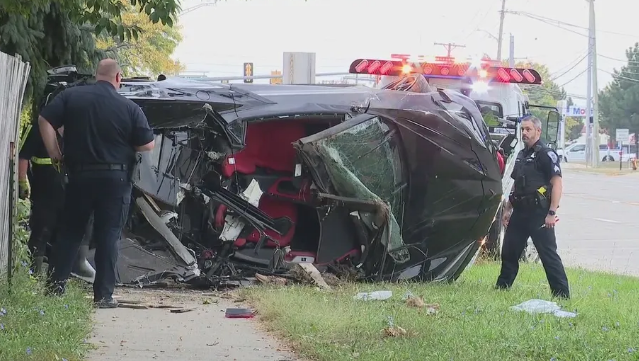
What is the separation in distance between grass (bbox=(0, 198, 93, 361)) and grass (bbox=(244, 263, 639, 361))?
1.27m

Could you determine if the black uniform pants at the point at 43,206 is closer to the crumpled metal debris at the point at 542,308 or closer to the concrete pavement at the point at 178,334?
the concrete pavement at the point at 178,334

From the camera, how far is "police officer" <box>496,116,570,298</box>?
877 centimetres

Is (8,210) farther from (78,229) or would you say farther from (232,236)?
(232,236)

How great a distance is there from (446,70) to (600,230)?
6.57 metres

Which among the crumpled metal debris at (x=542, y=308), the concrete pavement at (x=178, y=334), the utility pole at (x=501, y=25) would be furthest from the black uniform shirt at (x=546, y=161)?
the utility pole at (x=501, y=25)

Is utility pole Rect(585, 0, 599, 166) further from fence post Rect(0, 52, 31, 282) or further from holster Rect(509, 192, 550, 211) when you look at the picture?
fence post Rect(0, 52, 31, 282)

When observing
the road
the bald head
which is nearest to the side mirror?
the road

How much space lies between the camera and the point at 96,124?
717 cm

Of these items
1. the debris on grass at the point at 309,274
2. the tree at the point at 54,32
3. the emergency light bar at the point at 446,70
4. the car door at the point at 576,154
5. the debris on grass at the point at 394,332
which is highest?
the tree at the point at 54,32

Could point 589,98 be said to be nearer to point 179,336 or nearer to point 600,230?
point 600,230

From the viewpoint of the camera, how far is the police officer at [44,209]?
820 centimetres

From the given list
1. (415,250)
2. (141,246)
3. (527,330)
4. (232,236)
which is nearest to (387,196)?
(415,250)

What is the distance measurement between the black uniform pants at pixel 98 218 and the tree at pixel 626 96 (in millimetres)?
69050

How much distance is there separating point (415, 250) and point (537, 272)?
8.24 ft
